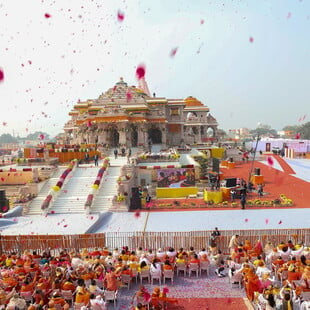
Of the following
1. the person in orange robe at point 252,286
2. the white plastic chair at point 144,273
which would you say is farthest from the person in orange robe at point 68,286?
the person in orange robe at point 252,286

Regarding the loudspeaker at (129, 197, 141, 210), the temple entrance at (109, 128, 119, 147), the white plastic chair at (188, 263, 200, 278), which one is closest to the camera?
the white plastic chair at (188, 263, 200, 278)

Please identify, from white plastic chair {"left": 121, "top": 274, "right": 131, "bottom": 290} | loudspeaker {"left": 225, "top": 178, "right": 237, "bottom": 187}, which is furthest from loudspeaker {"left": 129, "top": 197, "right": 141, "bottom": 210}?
white plastic chair {"left": 121, "top": 274, "right": 131, "bottom": 290}

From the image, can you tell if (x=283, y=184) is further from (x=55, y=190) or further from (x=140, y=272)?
(x=140, y=272)

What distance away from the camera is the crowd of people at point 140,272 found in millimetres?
8125

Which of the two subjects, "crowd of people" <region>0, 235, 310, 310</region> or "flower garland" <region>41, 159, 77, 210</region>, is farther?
"flower garland" <region>41, 159, 77, 210</region>

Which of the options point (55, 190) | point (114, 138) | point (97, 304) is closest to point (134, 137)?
point (114, 138)

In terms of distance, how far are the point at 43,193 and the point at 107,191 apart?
444 cm

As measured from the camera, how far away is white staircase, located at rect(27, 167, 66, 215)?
20362mm

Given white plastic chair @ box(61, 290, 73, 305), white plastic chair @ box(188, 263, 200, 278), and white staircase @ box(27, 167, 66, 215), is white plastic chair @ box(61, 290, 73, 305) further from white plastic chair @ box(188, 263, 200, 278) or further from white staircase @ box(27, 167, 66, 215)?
white staircase @ box(27, 167, 66, 215)

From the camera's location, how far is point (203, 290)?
9.70 meters

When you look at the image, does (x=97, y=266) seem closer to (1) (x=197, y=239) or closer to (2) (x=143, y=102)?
(1) (x=197, y=239)

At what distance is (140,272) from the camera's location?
10047mm

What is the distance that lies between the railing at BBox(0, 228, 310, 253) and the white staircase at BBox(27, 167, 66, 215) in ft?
24.1

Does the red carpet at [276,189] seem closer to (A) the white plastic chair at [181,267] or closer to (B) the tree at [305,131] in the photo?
(A) the white plastic chair at [181,267]
